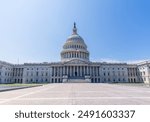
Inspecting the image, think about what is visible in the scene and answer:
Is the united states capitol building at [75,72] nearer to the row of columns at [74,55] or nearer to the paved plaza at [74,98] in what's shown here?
the row of columns at [74,55]

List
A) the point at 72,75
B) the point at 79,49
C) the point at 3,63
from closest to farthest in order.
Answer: the point at 3,63 < the point at 72,75 < the point at 79,49

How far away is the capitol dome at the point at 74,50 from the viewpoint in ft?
348

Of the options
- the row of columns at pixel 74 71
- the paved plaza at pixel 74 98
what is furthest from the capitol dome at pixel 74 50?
the paved plaza at pixel 74 98

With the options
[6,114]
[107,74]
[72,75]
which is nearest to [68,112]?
[6,114]

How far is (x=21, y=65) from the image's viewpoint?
96750 millimetres

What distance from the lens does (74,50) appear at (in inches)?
4154

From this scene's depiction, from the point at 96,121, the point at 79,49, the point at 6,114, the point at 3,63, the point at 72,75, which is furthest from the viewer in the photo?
the point at 79,49

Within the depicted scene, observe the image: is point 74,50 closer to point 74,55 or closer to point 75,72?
point 74,55

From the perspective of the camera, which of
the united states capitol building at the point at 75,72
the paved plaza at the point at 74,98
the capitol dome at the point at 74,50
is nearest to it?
the paved plaza at the point at 74,98

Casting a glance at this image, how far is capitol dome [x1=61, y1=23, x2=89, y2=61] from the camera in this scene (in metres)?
106

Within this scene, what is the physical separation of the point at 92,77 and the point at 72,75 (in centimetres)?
1346

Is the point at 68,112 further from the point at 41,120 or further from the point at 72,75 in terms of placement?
the point at 72,75

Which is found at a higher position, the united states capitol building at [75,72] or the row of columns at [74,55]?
the row of columns at [74,55]

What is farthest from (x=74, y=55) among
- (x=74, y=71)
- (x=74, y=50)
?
(x=74, y=71)
